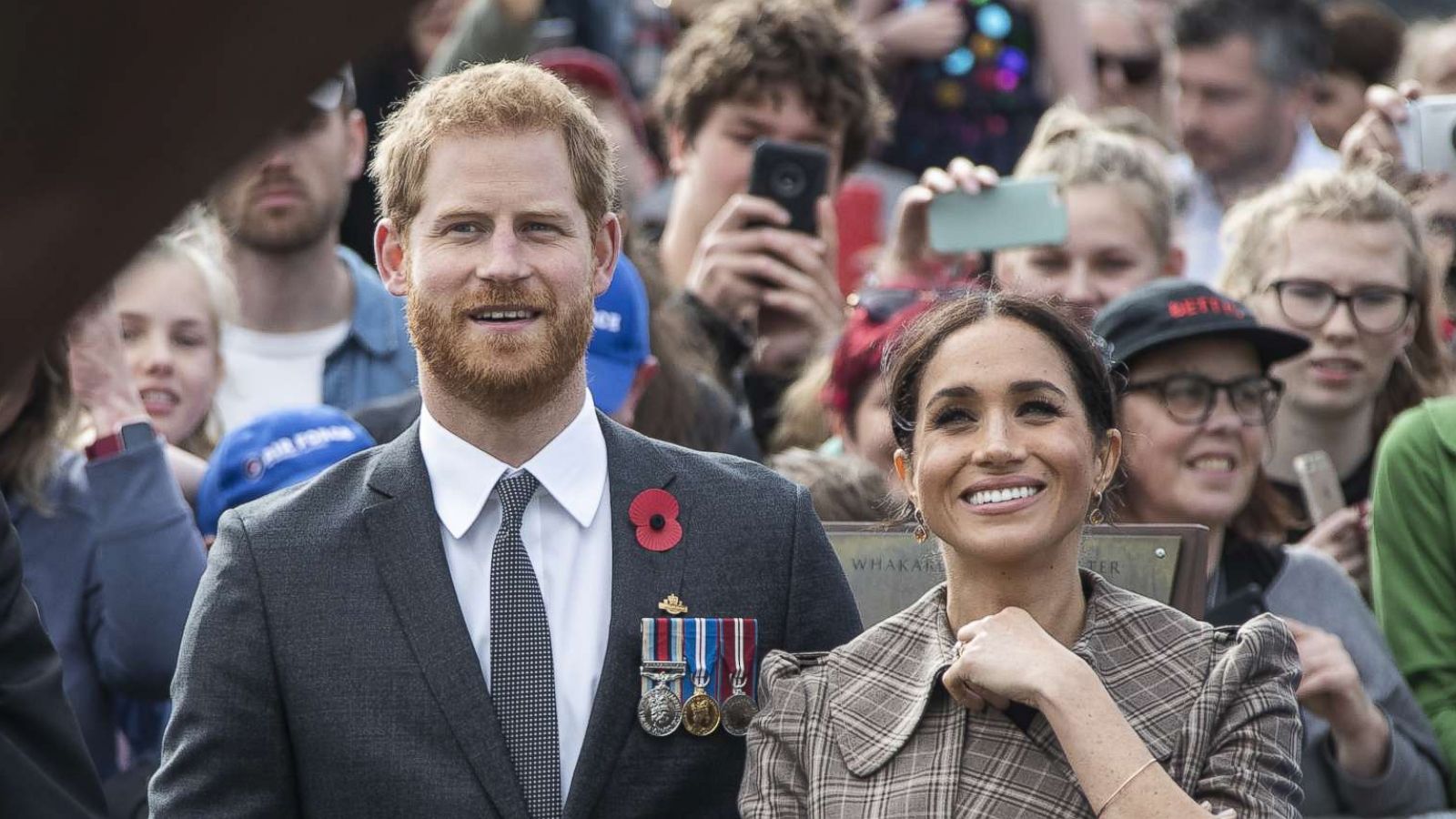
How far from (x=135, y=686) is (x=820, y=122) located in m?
2.90

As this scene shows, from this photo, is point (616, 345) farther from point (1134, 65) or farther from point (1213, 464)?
point (1134, 65)

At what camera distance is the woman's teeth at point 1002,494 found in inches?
114

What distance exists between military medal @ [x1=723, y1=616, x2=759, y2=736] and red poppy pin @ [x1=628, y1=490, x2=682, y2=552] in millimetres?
164

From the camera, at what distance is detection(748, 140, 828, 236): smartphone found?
19.0 feet

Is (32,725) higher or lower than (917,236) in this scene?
lower

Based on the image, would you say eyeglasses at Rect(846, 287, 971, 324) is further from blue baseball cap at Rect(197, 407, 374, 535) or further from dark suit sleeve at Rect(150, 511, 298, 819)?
dark suit sleeve at Rect(150, 511, 298, 819)

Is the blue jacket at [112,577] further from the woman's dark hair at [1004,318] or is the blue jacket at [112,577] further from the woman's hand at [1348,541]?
the woman's hand at [1348,541]

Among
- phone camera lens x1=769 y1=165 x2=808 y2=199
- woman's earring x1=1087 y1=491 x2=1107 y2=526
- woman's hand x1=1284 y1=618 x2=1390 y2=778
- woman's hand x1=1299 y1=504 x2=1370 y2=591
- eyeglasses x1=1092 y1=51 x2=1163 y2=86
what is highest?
eyeglasses x1=1092 y1=51 x2=1163 y2=86

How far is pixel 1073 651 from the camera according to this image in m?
2.87

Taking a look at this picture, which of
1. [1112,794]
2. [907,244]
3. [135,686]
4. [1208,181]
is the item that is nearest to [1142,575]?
[1112,794]

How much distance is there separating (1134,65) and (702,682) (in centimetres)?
703

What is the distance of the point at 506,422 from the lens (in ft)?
9.85

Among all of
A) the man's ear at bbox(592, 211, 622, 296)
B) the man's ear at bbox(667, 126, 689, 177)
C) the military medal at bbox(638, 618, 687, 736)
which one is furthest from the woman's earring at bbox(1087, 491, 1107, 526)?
the man's ear at bbox(667, 126, 689, 177)

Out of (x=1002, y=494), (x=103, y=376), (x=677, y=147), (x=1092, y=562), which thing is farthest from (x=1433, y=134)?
(x=103, y=376)
